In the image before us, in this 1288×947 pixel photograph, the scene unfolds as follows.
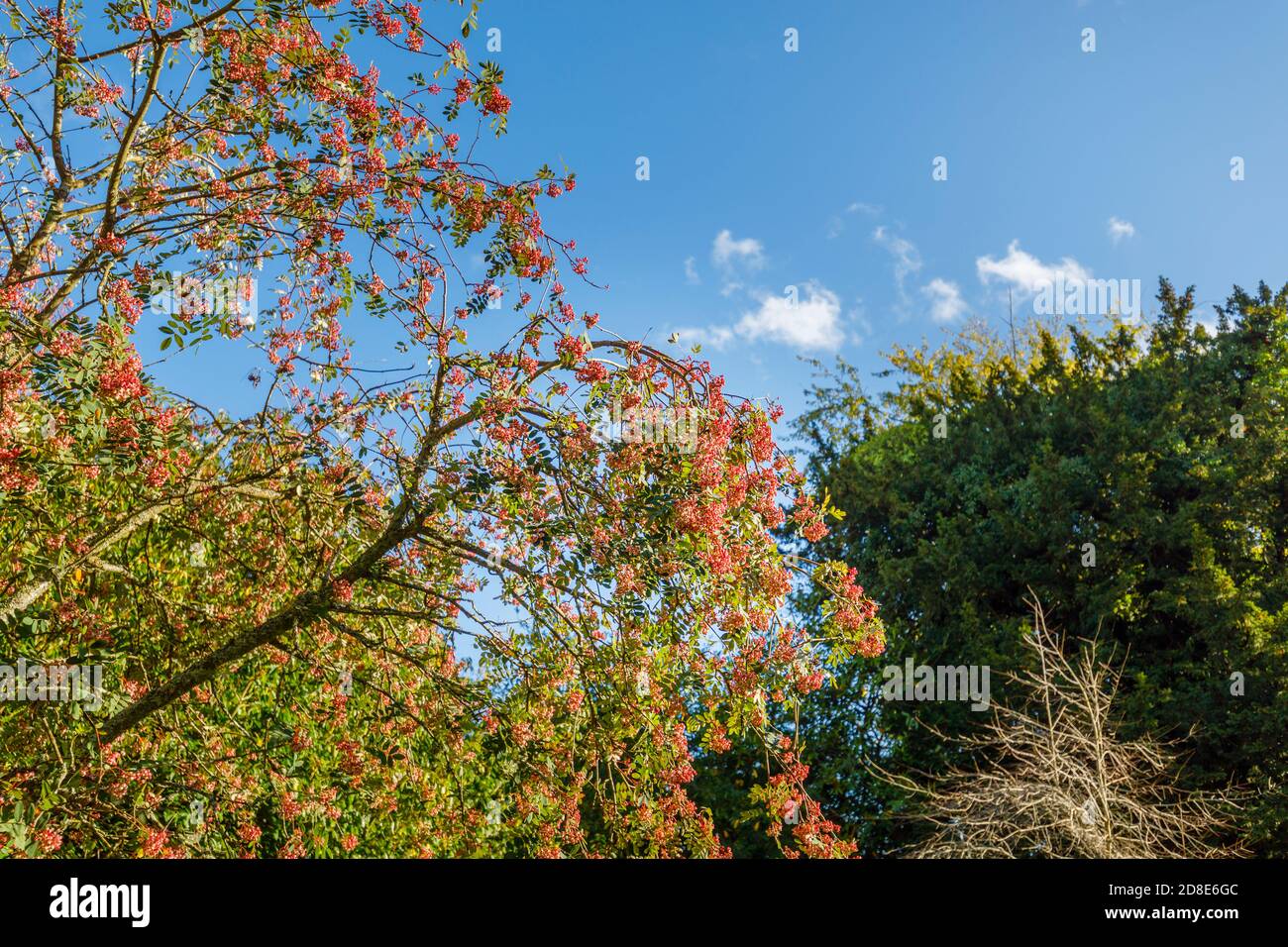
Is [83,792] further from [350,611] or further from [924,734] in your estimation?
[924,734]

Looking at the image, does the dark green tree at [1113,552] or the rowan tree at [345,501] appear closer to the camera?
the rowan tree at [345,501]

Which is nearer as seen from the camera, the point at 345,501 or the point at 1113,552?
the point at 345,501

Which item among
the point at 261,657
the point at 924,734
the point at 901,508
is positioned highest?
the point at 901,508

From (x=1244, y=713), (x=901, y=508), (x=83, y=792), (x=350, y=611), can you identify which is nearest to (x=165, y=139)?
(x=350, y=611)

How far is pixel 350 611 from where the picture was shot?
493 cm

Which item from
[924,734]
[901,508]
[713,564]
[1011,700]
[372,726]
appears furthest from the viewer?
[901,508]

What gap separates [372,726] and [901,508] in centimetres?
1271

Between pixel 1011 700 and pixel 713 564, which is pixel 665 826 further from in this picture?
pixel 1011 700

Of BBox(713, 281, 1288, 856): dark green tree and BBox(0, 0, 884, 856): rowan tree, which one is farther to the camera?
BBox(713, 281, 1288, 856): dark green tree

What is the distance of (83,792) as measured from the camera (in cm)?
485
